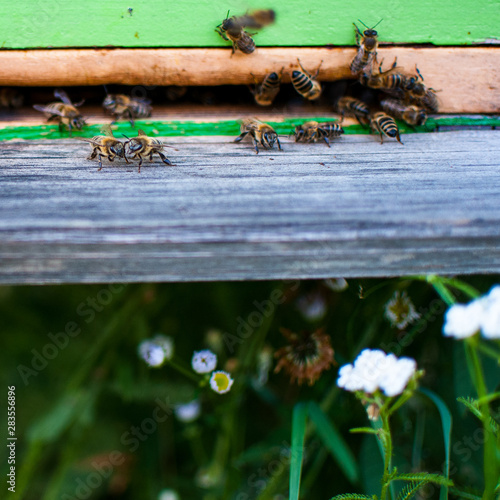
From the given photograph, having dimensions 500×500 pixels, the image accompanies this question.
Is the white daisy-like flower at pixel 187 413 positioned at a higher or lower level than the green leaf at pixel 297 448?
higher

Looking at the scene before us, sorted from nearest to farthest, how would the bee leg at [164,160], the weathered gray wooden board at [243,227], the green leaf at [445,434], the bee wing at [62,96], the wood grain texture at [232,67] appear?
the weathered gray wooden board at [243,227]
the green leaf at [445,434]
the bee leg at [164,160]
the wood grain texture at [232,67]
the bee wing at [62,96]

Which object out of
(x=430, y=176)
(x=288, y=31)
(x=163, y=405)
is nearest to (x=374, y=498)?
(x=430, y=176)

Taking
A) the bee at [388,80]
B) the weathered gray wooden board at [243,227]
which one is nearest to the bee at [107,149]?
the weathered gray wooden board at [243,227]

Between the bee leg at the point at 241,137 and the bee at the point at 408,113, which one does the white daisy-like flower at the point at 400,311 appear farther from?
the bee leg at the point at 241,137

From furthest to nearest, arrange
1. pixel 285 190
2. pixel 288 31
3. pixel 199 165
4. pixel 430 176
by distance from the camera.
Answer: pixel 288 31, pixel 199 165, pixel 430 176, pixel 285 190

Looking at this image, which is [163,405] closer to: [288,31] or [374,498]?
[374,498]

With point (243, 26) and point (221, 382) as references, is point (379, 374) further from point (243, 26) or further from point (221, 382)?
point (243, 26)

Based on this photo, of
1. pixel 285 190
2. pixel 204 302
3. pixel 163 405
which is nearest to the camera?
pixel 285 190

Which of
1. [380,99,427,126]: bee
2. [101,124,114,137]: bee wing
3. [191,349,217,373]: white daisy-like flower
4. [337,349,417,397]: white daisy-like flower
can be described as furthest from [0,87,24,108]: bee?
[337,349,417,397]: white daisy-like flower
